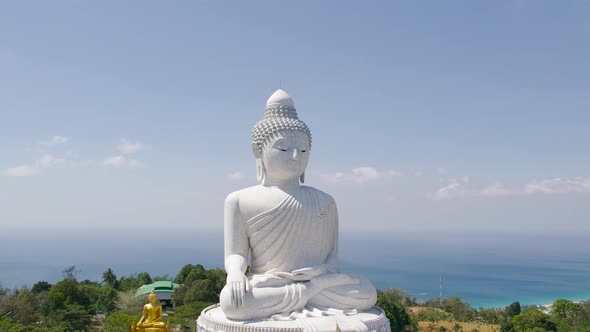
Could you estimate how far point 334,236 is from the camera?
8.84 metres

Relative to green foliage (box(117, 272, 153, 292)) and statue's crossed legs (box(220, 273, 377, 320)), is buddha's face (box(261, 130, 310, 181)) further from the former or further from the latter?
green foliage (box(117, 272, 153, 292))

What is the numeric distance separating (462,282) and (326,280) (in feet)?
276

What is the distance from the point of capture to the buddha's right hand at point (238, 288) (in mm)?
6965

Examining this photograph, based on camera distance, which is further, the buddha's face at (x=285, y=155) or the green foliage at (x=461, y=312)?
the green foliage at (x=461, y=312)

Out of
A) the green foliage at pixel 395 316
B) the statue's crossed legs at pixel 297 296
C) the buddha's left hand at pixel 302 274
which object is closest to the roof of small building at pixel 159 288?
the green foliage at pixel 395 316

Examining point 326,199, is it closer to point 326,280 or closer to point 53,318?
point 326,280

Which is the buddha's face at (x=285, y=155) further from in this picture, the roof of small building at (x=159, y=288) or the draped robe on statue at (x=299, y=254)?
the roof of small building at (x=159, y=288)

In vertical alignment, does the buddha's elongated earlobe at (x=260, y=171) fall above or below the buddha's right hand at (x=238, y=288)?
above

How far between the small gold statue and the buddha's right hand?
1.42 metres

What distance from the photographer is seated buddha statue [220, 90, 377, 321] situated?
7.59 meters

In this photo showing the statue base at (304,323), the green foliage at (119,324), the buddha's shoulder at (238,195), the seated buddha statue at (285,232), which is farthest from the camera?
the green foliage at (119,324)

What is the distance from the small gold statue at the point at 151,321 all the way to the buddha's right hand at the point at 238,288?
142cm

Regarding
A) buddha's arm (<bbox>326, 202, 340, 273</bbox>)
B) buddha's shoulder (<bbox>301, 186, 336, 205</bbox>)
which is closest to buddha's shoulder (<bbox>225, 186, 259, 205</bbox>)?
buddha's shoulder (<bbox>301, 186, 336, 205</bbox>)

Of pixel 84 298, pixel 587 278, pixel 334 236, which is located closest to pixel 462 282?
pixel 587 278
